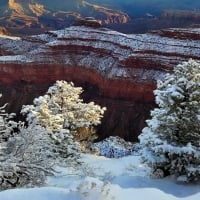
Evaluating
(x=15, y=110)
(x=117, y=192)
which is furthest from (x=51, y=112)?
(x=15, y=110)

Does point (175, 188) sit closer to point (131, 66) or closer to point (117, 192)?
point (117, 192)

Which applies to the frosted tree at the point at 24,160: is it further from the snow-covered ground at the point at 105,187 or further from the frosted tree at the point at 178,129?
the frosted tree at the point at 178,129

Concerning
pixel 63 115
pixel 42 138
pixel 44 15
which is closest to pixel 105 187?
pixel 42 138

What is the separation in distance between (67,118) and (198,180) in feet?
26.7

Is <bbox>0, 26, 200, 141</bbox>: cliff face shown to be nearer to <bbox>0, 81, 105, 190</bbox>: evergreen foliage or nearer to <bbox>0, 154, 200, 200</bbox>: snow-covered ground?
<bbox>0, 81, 105, 190</bbox>: evergreen foliage

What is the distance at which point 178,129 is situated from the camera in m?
15.3

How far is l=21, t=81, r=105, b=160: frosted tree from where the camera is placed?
19.6m

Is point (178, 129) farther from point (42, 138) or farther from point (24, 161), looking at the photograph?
point (24, 161)

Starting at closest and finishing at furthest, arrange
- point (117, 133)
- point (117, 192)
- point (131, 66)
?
point (117, 192) < point (117, 133) < point (131, 66)

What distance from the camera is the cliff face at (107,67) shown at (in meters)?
44.2

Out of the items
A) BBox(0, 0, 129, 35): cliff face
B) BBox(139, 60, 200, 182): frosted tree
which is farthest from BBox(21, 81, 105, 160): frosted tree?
BBox(0, 0, 129, 35): cliff face

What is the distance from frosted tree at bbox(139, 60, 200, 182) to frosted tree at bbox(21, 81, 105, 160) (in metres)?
4.74

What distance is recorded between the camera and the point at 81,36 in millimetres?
53906

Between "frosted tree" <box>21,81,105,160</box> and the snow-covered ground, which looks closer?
the snow-covered ground
